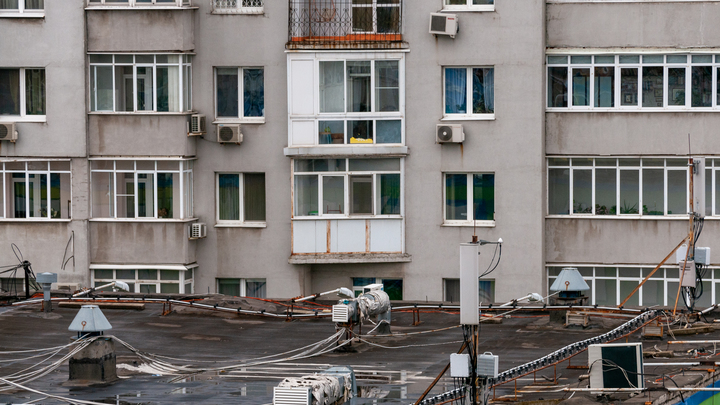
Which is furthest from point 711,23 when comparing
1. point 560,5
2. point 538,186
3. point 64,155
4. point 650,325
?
point 64,155

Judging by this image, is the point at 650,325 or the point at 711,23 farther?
the point at 711,23

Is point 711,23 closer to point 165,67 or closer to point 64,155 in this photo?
point 165,67

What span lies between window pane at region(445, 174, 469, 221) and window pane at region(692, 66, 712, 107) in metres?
6.77

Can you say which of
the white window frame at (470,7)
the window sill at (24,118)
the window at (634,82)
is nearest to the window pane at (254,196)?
the window sill at (24,118)

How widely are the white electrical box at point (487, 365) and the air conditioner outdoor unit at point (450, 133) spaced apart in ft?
58.3

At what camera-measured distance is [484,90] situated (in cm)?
3509

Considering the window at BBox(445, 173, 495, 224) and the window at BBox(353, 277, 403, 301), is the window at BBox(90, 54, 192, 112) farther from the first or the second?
the window at BBox(445, 173, 495, 224)

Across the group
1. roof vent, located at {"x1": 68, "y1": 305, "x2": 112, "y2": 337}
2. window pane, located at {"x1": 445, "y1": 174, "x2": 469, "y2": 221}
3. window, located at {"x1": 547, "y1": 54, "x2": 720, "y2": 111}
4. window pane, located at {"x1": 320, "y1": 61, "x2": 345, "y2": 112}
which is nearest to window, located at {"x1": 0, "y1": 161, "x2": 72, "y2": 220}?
window pane, located at {"x1": 320, "y1": 61, "x2": 345, "y2": 112}

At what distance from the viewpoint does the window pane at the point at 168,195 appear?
117 ft

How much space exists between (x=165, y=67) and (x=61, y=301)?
868 centimetres

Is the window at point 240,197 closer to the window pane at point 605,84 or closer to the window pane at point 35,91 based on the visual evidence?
the window pane at point 35,91

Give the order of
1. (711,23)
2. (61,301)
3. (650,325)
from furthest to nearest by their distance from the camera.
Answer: (711,23)
(61,301)
(650,325)

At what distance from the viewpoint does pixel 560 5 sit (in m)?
35.1

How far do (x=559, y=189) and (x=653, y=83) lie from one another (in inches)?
154
